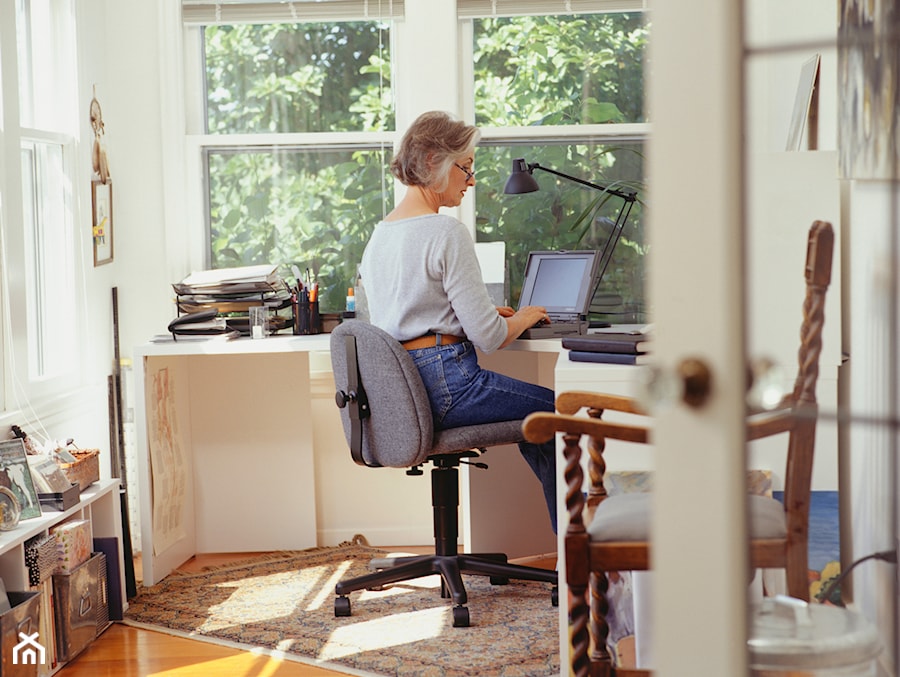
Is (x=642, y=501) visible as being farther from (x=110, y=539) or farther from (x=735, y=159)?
(x=110, y=539)

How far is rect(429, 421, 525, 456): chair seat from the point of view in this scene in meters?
3.16

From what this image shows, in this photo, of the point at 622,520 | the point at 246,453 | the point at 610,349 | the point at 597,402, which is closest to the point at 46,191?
the point at 246,453

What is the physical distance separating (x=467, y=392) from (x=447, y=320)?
0.66 feet

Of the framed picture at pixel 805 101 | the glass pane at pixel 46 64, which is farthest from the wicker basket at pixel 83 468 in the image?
the framed picture at pixel 805 101

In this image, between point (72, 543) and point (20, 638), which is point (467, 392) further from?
point (20, 638)

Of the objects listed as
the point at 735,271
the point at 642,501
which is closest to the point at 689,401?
the point at 735,271

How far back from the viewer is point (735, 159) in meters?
1.15

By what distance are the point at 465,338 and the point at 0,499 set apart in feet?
4.07

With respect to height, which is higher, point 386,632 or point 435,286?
point 435,286

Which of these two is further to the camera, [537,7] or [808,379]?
[537,7]

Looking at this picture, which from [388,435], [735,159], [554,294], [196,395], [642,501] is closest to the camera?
[735,159]

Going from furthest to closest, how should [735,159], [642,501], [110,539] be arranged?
[110,539] → [642,501] → [735,159]

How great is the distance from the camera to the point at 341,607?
11.0ft

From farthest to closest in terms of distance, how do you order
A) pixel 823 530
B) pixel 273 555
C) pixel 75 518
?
pixel 273 555, pixel 75 518, pixel 823 530
